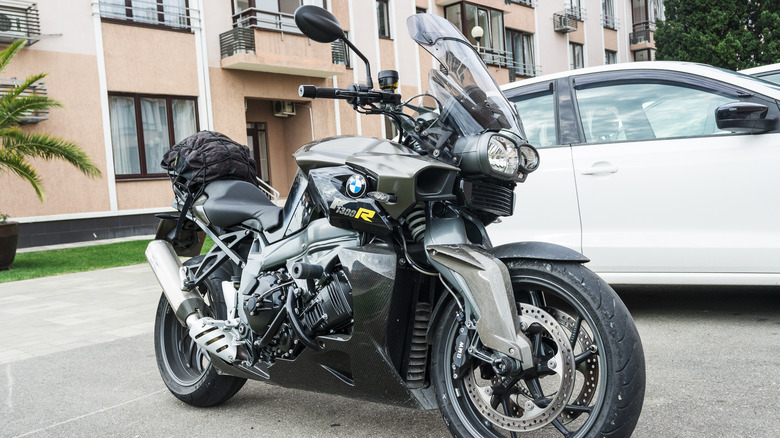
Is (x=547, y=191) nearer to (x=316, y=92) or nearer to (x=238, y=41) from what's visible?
(x=316, y=92)

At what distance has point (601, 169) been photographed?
4.61m

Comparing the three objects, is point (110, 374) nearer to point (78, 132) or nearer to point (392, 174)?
point (392, 174)

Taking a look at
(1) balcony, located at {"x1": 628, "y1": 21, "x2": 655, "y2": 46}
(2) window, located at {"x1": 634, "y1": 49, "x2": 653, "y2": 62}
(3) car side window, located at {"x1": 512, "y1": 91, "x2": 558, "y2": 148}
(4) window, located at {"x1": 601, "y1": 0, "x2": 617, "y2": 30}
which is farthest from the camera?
(2) window, located at {"x1": 634, "y1": 49, "x2": 653, "y2": 62}

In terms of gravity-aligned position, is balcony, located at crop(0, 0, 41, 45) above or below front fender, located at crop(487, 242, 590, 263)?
above

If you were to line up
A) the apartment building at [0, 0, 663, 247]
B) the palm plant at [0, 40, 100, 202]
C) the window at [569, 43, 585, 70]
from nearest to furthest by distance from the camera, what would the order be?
the palm plant at [0, 40, 100, 202], the apartment building at [0, 0, 663, 247], the window at [569, 43, 585, 70]

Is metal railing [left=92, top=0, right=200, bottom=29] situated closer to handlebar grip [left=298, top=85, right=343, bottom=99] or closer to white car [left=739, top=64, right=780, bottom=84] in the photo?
white car [left=739, top=64, right=780, bottom=84]

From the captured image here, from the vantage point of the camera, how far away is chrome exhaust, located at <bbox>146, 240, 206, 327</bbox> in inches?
135

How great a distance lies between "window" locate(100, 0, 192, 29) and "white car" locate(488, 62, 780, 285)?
1429cm

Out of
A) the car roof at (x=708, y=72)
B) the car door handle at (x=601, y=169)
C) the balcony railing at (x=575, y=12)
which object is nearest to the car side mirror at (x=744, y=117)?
the car roof at (x=708, y=72)

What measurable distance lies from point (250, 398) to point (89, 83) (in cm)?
1428

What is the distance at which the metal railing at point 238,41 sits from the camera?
18375 mm

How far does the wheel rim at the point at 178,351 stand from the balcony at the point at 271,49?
15.4 meters

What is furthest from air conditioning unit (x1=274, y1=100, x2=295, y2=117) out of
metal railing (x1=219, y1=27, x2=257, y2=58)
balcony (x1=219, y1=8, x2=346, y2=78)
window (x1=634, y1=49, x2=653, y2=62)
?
window (x1=634, y1=49, x2=653, y2=62)

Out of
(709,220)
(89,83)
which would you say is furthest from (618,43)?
(709,220)
